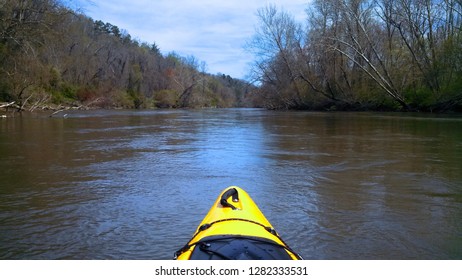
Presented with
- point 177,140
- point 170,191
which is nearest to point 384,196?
point 170,191

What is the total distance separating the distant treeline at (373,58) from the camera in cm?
2853

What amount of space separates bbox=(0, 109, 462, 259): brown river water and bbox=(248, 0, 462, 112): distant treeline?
2045 centimetres

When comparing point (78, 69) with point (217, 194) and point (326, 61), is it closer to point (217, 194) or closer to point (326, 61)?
point (326, 61)

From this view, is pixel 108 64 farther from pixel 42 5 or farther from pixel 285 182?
pixel 285 182

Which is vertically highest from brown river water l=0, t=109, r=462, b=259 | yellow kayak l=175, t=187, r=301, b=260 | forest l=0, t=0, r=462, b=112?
forest l=0, t=0, r=462, b=112

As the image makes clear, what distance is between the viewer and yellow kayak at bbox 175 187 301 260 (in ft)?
8.21

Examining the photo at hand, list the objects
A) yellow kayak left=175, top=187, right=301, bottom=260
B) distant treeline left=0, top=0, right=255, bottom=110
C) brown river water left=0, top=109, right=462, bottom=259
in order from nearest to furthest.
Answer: yellow kayak left=175, top=187, right=301, bottom=260 < brown river water left=0, top=109, right=462, bottom=259 < distant treeline left=0, top=0, right=255, bottom=110

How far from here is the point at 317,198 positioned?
216 inches

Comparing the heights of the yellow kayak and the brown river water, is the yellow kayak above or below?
above

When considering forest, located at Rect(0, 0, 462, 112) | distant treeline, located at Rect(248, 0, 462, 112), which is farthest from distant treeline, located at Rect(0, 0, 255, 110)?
distant treeline, located at Rect(248, 0, 462, 112)

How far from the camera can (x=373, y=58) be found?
117 feet

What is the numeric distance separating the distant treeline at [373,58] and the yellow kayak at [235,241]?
25.5 metres

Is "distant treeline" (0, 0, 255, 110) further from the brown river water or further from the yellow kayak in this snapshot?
the yellow kayak
